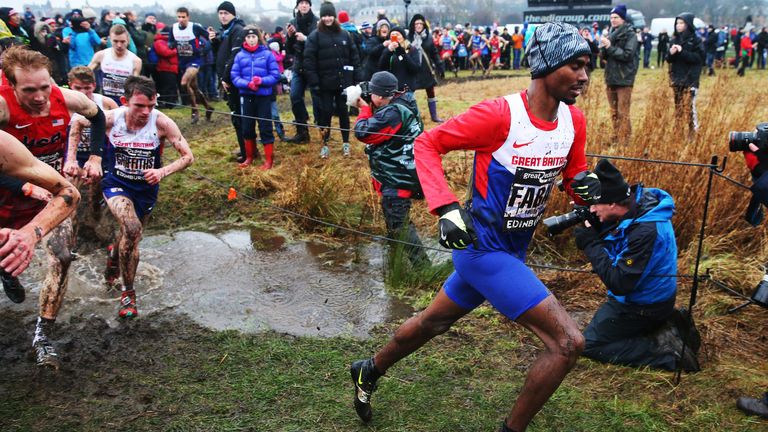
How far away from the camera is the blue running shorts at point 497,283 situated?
9.12 ft

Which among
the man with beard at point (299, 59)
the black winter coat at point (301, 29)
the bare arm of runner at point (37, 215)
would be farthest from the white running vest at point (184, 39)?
the bare arm of runner at point (37, 215)

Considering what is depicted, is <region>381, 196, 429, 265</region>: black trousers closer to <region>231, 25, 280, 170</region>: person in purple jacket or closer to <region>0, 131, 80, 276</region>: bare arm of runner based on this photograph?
<region>0, 131, 80, 276</region>: bare arm of runner

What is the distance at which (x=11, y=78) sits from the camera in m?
4.07

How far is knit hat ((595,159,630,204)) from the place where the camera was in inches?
149

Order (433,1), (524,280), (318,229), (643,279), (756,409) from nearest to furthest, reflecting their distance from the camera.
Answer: (524,280), (756,409), (643,279), (318,229), (433,1)

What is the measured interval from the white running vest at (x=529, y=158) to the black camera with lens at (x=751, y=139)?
1238 millimetres

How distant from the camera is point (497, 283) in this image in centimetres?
285

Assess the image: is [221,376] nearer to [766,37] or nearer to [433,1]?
[766,37]

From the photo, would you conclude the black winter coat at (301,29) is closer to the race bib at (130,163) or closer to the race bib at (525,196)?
the race bib at (130,163)

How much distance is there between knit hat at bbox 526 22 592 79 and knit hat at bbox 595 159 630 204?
113cm

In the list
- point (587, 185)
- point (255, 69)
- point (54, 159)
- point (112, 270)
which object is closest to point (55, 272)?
point (54, 159)

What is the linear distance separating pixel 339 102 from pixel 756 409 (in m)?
7.27

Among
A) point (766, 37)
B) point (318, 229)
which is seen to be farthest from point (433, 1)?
point (318, 229)

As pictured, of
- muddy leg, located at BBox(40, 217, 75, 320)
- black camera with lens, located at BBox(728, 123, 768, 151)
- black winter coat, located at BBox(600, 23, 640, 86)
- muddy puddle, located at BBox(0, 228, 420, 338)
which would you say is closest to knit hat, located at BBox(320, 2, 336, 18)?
muddy puddle, located at BBox(0, 228, 420, 338)
